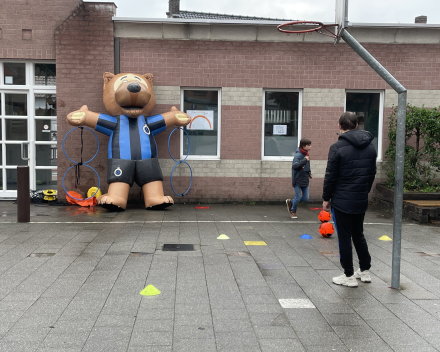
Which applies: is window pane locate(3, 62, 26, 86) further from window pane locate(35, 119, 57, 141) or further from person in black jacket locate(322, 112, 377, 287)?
person in black jacket locate(322, 112, 377, 287)

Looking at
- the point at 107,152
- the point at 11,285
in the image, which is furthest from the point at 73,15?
the point at 11,285

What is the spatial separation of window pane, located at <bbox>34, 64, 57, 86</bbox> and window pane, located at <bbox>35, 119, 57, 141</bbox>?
2.99ft

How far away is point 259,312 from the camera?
172 inches

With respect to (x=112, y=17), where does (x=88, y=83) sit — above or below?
below

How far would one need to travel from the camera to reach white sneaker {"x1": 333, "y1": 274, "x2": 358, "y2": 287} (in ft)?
16.9

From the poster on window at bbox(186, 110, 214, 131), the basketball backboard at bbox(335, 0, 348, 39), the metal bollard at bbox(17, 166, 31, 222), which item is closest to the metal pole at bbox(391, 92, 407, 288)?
the basketball backboard at bbox(335, 0, 348, 39)

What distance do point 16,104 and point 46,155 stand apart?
1415 millimetres

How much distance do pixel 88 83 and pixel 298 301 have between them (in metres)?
7.99

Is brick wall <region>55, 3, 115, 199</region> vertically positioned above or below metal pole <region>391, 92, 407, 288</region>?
above

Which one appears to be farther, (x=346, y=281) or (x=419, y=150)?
(x=419, y=150)

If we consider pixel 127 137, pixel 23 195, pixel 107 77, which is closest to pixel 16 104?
pixel 107 77

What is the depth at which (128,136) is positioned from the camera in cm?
990

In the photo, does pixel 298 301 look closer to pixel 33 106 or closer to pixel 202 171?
pixel 202 171

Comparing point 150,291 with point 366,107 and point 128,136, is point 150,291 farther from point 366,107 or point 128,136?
point 366,107
